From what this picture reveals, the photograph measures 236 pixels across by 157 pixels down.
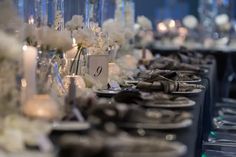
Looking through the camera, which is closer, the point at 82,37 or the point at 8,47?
the point at 8,47

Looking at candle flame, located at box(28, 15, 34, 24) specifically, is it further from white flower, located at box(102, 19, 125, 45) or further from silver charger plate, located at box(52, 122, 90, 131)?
white flower, located at box(102, 19, 125, 45)

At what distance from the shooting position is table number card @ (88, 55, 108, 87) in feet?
9.25

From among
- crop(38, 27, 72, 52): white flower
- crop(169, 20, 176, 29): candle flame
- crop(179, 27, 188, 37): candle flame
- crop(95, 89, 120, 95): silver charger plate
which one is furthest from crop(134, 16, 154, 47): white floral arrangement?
crop(38, 27, 72, 52): white flower

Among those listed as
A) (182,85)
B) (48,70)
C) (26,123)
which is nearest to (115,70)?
(182,85)

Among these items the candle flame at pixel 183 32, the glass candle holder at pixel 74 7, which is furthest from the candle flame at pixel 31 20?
the candle flame at pixel 183 32

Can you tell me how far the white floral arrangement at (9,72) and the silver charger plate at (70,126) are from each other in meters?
0.16

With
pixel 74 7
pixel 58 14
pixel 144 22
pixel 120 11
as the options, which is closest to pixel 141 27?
pixel 144 22

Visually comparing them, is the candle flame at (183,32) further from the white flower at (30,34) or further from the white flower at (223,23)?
the white flower at (30,34)

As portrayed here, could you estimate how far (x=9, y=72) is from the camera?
1.72m

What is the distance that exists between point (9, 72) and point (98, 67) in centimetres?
117

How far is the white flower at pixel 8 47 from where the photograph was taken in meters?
1.63

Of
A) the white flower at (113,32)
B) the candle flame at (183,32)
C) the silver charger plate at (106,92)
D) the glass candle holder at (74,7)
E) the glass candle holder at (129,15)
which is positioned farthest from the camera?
the candle flame at (183,32)

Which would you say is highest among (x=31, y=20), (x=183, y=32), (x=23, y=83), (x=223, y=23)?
(x=223, y=23)

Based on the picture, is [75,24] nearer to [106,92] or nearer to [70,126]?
[106,92]
